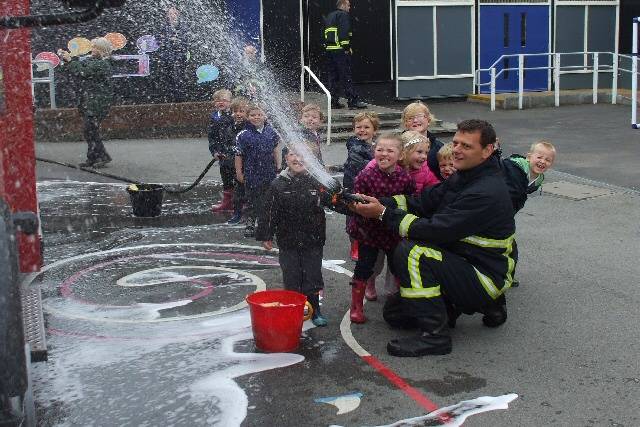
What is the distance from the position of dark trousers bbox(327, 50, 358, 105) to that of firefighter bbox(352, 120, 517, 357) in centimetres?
1165

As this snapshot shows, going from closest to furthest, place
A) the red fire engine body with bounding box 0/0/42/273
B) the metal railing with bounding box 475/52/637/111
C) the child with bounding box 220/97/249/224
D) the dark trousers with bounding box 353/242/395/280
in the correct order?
the dark trousers with bounding box 353/242/395/280 < the red fire engine body with bounding box 0/0/42/273 < the child with bounding box 220/97/249/224 < the metal railing with bounding box 475/52/637/111

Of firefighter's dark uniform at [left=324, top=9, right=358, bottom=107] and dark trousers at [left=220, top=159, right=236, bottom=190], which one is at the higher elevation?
firefighter's dark uniform at [left=324, top=9, right=358, bottom=107]

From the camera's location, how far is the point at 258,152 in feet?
30.1

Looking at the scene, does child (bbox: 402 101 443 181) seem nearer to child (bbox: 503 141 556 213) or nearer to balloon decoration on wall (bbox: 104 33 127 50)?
child (bbox: 503 141 556 213)

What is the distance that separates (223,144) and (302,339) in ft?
16.1

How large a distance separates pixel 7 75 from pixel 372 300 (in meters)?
3.43

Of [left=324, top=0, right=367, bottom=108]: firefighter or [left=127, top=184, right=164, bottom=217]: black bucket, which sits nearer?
[left=127, top=184, right=164, bottom=217]: black bucket

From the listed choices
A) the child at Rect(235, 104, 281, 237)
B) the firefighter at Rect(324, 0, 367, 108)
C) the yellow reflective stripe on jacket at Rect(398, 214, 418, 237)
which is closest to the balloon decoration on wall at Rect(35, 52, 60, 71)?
the firefighter at Rect(324, 0, 367, 108)

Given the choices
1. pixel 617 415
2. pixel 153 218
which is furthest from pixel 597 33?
pixel 617 415

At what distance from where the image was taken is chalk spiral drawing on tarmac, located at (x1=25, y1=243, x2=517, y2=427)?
201 inches

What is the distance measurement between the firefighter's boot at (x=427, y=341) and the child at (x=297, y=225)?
800 millimetres

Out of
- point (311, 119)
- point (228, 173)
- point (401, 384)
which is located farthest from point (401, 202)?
point (228, 173)

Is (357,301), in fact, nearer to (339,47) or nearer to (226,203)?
(226,203)

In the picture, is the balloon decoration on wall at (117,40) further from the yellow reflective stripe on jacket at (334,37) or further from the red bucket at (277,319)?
the red bucket at (277,319)
